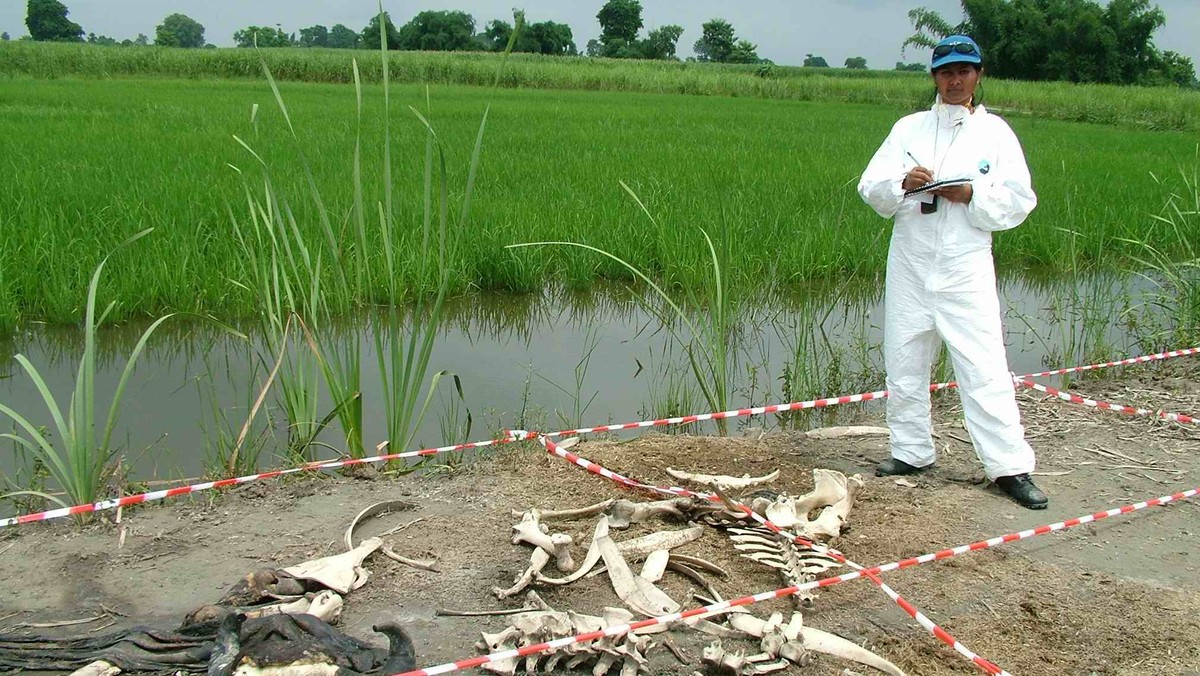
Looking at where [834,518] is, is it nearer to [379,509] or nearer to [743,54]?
[379,509]

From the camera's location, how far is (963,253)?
132 inches

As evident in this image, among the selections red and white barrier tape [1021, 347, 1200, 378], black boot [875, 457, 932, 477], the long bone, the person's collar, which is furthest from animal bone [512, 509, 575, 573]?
red and white barrier tape [1021, 347, 1200, 378]

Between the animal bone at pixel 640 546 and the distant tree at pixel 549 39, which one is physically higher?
the distant tree at pixel 549 39

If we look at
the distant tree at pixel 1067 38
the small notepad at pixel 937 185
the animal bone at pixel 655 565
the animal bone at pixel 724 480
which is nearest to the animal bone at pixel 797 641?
the animal bone at pixel 655 565

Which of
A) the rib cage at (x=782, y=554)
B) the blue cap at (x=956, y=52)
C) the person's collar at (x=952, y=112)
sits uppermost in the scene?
the blue cap at (x=956, y=52)

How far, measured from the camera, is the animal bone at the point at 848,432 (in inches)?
165

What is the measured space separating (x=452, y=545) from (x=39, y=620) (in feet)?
3.41

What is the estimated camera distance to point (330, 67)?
94.4 feet

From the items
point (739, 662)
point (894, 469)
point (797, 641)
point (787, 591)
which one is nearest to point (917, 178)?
point (894, 469)

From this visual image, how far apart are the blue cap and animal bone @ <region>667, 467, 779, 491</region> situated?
1439 mm

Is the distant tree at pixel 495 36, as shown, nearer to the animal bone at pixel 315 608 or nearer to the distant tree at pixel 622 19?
the distant tree at pixel 622 19

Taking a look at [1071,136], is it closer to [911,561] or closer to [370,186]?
[370,186]

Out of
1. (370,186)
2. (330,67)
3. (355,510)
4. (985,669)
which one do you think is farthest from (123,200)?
(330,67)

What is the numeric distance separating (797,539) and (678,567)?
0.36 metres
